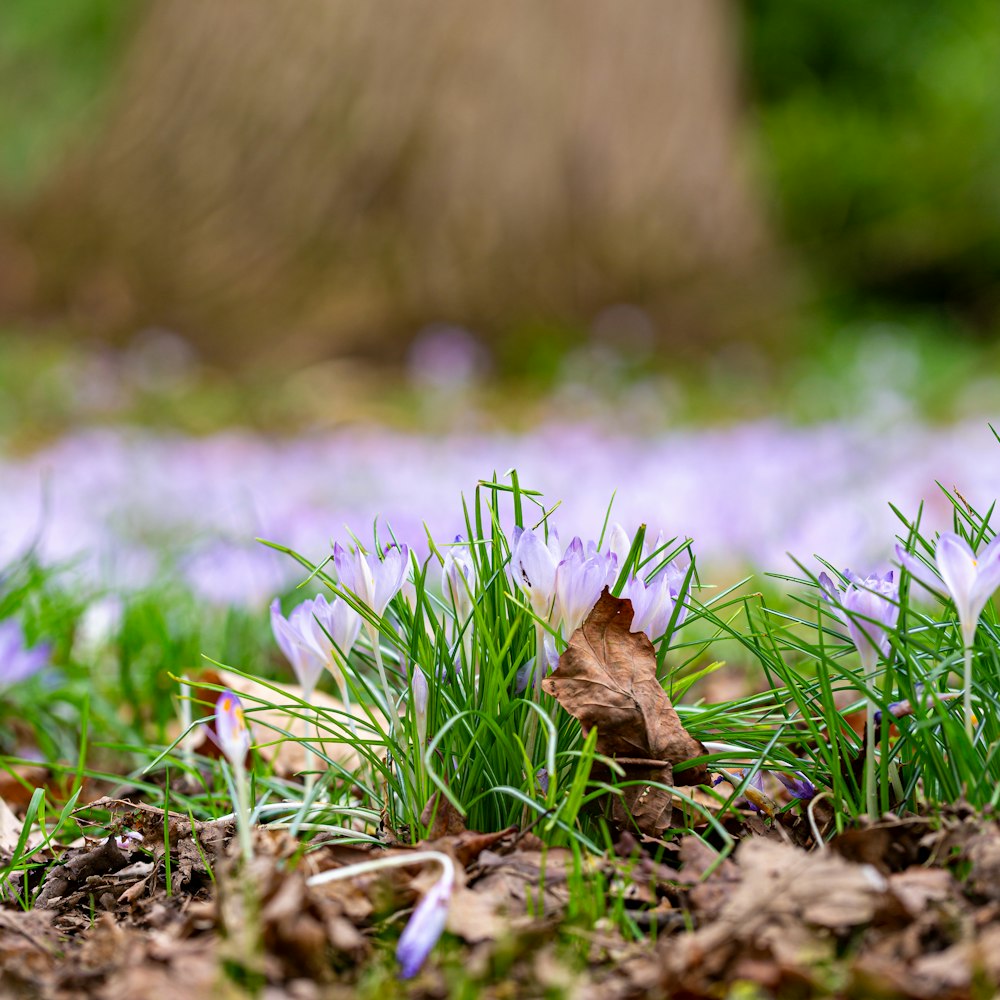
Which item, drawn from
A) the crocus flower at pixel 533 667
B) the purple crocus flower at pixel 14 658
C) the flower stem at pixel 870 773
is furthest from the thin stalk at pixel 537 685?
the purple crocus flower at pixel 14 658

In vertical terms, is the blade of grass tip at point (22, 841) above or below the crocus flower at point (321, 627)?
below

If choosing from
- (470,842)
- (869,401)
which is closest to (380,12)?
(869,401)

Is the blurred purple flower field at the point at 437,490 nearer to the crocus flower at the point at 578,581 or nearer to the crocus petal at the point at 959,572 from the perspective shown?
the crocus flower at the point at 578,581

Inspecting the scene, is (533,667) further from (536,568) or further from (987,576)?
(987,576)

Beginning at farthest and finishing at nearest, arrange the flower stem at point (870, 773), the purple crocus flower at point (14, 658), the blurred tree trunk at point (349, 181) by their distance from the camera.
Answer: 1. the blurred tree trunk at point (349, 181)
2. the purple crocus flower at point (14, 658)
3. the flower stem at point (870, 773)

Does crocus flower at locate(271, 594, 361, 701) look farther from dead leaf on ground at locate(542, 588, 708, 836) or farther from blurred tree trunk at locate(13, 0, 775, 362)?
blurred tree trunk at locate(13, 0, 775, 362)

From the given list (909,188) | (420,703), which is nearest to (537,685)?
(420,703)

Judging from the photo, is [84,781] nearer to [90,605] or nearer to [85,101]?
[90,605]
